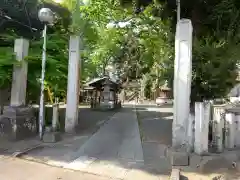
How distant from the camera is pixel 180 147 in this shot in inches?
327

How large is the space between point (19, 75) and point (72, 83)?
212 centimetres

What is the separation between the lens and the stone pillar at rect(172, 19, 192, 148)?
8531 mm

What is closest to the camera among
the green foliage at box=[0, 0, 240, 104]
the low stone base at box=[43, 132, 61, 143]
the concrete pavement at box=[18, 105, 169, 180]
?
the concrete pavement at box=[18, 105, 169, 180]

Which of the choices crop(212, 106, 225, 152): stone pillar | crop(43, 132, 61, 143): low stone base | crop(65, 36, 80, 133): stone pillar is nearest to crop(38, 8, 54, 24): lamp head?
crop(65, 36, 80, 133): stone pillar

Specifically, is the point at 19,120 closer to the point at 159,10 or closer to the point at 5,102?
the point at 5,102

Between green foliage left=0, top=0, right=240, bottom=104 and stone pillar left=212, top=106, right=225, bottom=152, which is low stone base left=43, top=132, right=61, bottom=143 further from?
stone pillar left=212, top=106, right=225, bottom=152

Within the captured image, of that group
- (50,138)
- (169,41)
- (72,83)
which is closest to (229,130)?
(50,138)

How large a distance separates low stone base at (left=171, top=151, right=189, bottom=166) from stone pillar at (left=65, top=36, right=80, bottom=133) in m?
5.20

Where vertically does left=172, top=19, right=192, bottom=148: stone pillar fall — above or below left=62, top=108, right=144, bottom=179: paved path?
above

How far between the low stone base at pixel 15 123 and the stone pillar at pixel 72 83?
63.3 inches

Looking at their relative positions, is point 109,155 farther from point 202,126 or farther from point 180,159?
point 202,126

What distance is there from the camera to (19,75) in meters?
10.5

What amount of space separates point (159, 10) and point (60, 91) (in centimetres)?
602

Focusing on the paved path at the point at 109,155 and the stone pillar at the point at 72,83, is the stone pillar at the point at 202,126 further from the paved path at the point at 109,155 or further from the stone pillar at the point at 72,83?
the stone pillar at the point at 72,83
